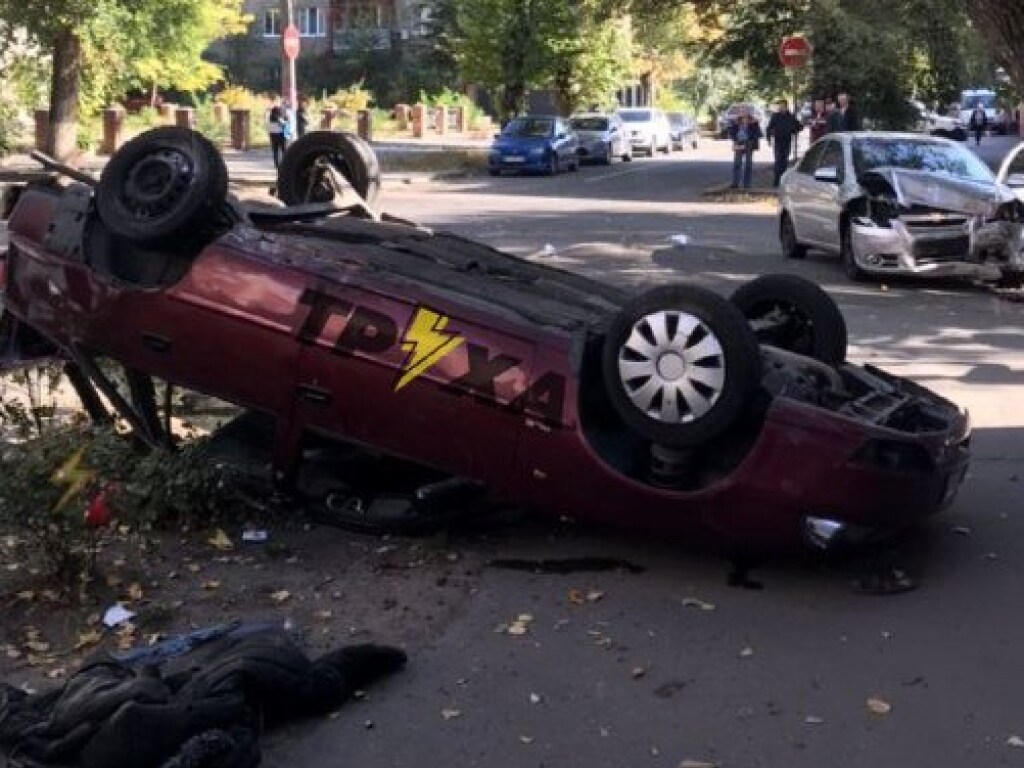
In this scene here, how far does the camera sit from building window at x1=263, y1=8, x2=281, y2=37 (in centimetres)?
7675

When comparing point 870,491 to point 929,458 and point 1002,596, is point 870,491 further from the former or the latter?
point 1002,596

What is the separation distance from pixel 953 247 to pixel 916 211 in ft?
1.66

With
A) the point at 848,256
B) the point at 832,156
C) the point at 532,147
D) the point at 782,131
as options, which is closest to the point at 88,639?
the point at 848,256

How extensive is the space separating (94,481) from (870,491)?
2933mm

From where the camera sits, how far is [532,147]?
35000 millimetres

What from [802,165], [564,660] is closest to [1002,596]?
[564,660]

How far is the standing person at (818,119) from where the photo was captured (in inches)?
1155

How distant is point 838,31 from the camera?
103 ft

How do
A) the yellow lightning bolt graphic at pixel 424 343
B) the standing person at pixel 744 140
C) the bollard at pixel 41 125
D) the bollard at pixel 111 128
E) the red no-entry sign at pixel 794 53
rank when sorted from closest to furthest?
the yellow lightning bolt graphic at pixel 424 343, the standing person at pixel 744 140, the red no-entry sign at pixel 794 53, the bollard at pixel 41 125, the bollard at pixel 111 128

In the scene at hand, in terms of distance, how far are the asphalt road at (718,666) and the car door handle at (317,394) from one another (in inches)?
34.8

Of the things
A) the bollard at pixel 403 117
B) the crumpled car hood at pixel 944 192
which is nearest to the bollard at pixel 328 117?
the bollard at pixel 403 117

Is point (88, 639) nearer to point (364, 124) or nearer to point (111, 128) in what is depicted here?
point (111, 128)

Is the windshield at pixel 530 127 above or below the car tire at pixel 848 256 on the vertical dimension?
above

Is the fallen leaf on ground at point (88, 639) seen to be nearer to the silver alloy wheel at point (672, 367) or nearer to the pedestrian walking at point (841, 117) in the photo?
the silver alloy wheel at point (672, 367)
